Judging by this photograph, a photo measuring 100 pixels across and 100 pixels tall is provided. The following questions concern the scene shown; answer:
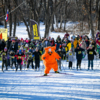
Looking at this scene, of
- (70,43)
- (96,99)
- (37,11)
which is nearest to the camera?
(96,99)

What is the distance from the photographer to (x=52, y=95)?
7.45m

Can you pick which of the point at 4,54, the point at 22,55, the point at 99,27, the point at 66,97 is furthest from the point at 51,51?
the point at 99,27

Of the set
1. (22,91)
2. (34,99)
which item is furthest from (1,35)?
(34,99)

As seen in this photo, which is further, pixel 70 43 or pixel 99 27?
pixel 99 27

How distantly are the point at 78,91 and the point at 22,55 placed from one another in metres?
6.66

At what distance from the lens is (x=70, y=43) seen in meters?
19.9

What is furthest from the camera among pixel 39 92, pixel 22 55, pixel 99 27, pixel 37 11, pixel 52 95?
pixel 37 11

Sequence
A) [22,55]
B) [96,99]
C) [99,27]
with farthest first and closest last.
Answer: [99,27], [22,55], [96,99]

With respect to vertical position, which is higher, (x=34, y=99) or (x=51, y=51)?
(x=51, y=51)

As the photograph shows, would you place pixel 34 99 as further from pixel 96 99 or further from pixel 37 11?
pixel 37 11

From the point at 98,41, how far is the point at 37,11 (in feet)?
26.0

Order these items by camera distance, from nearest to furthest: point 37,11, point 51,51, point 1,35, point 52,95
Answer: point 52,95 → point 51,51 → point 1,35 → point 37,11

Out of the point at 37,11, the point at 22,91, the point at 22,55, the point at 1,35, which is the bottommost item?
the point at 22,91

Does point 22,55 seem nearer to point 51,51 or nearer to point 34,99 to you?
point 51,51
